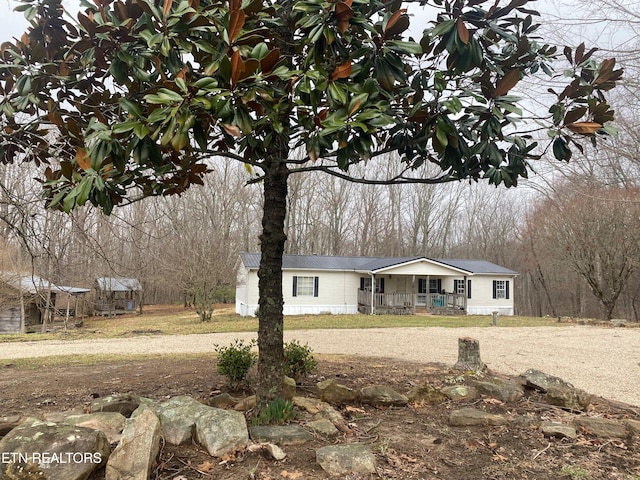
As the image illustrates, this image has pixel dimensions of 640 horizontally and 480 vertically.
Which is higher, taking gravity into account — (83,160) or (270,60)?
(270,60)

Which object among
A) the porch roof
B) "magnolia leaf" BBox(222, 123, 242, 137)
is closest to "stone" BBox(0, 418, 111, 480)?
"magnolia leaf" BBox(222, 123, 242, 137)

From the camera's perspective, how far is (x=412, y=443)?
3230mm

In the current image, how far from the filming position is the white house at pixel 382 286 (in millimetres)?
20766

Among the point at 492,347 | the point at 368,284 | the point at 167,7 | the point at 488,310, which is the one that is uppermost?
the point at 167,7

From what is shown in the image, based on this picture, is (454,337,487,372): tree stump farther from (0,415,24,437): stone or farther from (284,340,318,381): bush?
(0,415,24,437): stone

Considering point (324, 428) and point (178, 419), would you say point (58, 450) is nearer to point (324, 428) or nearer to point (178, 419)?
point (178, 419)

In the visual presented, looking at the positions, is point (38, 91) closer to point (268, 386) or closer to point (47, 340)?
point (268, 386)

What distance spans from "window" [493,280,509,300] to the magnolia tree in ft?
69.8

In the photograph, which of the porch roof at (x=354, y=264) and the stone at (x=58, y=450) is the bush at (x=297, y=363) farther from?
the porch roof at (x=354, y=264)

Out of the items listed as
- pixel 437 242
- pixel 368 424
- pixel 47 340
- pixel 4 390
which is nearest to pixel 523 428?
pixel 368 424

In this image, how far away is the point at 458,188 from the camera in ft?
112

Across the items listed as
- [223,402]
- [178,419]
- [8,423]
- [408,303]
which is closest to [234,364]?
[223,402]

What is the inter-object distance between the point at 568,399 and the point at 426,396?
151 centimetres

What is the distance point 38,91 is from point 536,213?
26.6 metres
